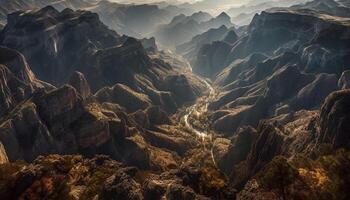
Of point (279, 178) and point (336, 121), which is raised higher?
point (279, 178)

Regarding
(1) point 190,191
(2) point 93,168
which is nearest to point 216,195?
(1) point 190,191

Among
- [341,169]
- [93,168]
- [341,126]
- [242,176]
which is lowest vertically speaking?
[242,176]

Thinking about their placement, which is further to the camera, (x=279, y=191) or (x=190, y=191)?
(x=190, y=191)

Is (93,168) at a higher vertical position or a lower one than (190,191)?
lower

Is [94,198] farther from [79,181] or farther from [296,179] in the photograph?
[296,179]

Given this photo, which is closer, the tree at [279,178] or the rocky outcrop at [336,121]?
the tree at [279,178]

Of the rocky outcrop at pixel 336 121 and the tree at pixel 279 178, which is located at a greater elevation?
the tree at pixel 279 178

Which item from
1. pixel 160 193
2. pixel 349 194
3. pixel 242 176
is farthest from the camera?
Answer: pixel 242 176

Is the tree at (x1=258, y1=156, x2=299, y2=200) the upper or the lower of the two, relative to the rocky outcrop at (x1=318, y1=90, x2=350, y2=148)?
upper

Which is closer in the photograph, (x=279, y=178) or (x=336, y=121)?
(x=279, y=178)

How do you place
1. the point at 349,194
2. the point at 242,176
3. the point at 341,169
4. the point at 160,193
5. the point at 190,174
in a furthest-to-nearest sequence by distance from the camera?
1. the point at 242,176
2. the point at 190,174
3. the point at 160,193
4. the point at 341,169
5. the point at 349,194

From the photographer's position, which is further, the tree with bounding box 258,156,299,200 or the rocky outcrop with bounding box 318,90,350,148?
the rocky outcrop with bounding box 318,90,350,148
